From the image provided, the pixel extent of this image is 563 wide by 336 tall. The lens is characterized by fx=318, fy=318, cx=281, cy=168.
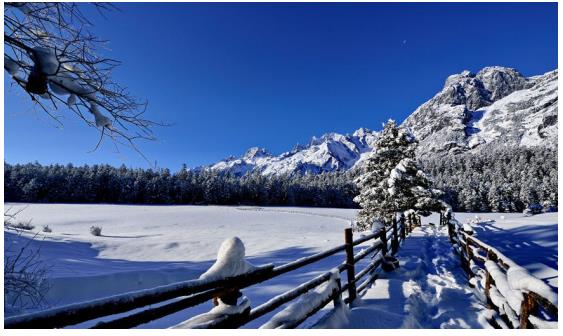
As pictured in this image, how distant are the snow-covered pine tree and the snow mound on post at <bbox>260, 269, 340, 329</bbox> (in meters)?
16.7

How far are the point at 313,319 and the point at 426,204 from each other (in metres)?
19.5

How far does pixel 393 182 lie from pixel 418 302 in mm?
16075

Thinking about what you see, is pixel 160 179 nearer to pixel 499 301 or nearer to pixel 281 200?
pixel 281 200

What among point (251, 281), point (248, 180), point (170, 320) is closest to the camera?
point (251, 281)

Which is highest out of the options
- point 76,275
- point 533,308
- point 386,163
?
point 386,163

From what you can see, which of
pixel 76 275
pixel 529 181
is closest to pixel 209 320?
pixel 76 275

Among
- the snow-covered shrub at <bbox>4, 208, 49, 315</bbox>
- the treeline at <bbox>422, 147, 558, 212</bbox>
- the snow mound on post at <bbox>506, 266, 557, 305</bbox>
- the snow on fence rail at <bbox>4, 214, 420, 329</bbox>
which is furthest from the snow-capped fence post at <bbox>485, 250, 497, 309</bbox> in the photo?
the treeline at <bbox>422, 147, 558, 212</bbox>

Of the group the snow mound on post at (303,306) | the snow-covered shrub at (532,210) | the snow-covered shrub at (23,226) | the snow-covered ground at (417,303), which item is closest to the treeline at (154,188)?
the snow-covered shrub at (532,210)

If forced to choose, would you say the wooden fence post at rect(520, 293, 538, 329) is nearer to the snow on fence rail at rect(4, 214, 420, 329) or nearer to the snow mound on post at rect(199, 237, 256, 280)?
the snow on fence rail at rect(4, 214, 420, 329)

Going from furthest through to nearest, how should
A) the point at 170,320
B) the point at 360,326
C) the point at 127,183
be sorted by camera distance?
the point at 127,183, the point at 170,320, the point at 360,326

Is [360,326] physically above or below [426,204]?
below

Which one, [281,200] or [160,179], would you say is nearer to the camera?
[160,179]

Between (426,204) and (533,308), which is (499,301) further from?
(426,204)

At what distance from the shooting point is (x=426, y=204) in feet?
71.4
